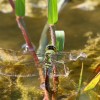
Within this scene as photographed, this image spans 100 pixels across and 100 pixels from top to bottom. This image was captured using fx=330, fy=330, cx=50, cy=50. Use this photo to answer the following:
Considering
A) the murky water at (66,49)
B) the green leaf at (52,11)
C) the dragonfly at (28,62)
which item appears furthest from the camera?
the murky water at (66,49)

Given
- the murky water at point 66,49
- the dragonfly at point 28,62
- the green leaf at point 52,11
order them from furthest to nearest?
the murky water at point 66,49 → the dragonfly at point 28,62 → the green leaf at point 52,11

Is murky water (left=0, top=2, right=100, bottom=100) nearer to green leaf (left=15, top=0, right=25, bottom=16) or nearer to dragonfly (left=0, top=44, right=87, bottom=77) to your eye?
dragonfly (left=0, top=44, right=87, bottom=77)

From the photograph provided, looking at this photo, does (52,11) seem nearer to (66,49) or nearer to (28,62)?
(28,62)

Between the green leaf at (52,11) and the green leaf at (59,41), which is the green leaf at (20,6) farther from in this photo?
the green leaf at (59,41)

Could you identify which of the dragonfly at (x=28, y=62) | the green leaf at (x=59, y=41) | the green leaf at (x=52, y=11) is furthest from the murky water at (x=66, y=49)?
the green leaf at (x=52, y=11)

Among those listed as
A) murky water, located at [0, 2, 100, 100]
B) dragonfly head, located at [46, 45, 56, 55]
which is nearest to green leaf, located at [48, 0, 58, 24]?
dragonfly head, located at [46, 45, 56, 55]

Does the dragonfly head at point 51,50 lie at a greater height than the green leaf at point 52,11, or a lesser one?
lesser

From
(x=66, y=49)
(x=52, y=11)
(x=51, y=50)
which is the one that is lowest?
(x=51, y=50)

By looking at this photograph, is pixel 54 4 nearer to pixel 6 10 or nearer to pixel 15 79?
pixel 15 79

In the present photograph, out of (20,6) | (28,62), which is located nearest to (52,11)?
(20,6)
